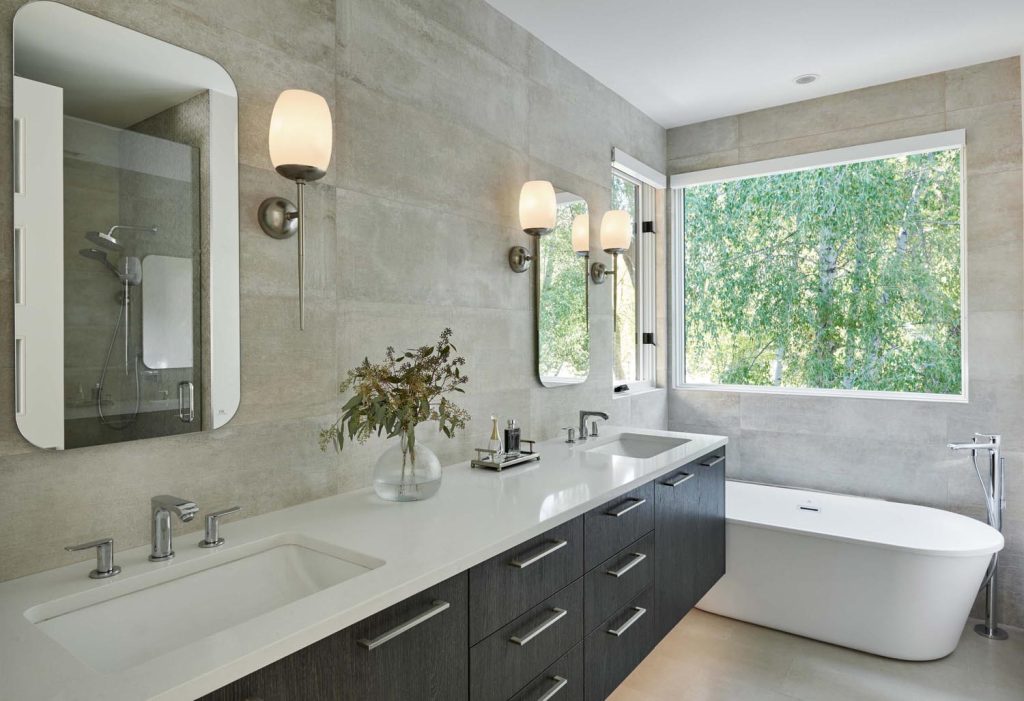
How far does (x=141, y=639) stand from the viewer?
115 centimetres

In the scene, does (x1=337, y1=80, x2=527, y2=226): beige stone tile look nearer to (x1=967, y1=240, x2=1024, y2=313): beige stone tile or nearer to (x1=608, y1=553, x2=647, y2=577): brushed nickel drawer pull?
(x1=608, y1=553, x2=647, y2=577): brushed nickel drawer pull

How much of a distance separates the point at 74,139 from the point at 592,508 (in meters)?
1.46

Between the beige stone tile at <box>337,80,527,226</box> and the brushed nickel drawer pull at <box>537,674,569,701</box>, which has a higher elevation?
the beige stone tile at <box>337,80,527,226</box>

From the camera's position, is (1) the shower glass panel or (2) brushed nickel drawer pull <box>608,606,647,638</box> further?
(2) brushed nickel drawer pull <box>608,606,647,638</box>

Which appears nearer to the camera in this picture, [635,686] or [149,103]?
[149,103]

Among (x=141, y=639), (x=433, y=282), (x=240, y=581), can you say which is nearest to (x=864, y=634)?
(x=433, y=282)

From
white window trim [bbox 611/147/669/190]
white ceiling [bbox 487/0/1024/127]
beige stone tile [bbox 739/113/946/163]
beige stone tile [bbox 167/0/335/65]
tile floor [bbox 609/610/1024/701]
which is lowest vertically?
tile floor [bbox 609/610/1024/701]

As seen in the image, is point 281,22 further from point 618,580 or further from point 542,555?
point 618,580

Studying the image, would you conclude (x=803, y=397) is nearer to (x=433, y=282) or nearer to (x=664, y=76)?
(x=664, y=76)

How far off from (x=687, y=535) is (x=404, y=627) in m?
1.54

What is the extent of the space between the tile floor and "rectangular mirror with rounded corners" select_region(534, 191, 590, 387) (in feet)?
4.22

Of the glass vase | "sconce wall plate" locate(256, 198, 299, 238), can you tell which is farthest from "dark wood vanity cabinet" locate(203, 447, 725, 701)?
"sconce wall plate" locate(256, 198, 299, 238)

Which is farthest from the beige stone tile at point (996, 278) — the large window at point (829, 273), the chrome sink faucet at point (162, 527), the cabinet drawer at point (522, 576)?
the chrome sink faucet at point (162, 527)

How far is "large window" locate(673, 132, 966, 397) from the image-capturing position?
3303 millimetres
